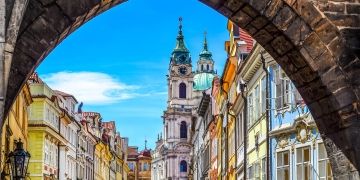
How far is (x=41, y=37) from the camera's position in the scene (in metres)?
7.75

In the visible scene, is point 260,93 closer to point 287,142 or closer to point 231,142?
point 287,142

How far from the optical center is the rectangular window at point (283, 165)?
22.8 m

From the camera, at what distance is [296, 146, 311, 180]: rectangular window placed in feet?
70.0

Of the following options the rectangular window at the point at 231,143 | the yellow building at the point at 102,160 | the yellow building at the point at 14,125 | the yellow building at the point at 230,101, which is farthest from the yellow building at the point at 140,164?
the yellow building at the point at 14,125

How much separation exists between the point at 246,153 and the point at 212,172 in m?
19.8

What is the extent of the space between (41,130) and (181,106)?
89.5 m

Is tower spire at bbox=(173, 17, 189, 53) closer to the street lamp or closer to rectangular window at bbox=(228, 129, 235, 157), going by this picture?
rectangular window at bbox=(228, 129, 235, 157)

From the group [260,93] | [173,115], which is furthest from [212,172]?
[173,115]

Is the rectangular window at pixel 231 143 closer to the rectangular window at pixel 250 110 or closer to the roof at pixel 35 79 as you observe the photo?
the rectangular window at pixel 250 110

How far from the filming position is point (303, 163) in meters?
21.6

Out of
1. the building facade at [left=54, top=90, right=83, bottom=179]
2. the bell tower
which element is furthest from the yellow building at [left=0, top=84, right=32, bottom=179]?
the bell tower

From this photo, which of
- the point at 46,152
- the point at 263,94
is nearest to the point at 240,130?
the point at 263,94

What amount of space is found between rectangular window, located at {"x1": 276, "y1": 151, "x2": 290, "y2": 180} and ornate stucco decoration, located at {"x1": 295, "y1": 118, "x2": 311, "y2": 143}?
113 centimetres

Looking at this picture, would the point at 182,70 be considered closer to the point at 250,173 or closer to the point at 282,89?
the point at 250,173
